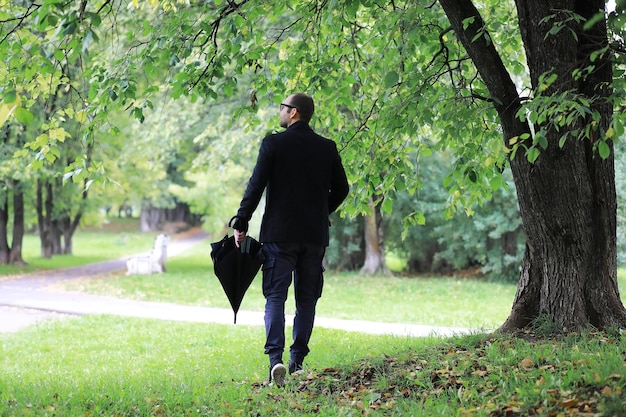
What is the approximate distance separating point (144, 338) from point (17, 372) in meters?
2.57

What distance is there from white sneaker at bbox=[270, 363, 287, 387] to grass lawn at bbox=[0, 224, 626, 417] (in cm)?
8

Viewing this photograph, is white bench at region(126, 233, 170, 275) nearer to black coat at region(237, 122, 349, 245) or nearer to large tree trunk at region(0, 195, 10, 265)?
large tree trunk at region(0, 195, 10, 265)

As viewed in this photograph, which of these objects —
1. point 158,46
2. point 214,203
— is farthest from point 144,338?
point 214,203

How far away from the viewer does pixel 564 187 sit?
574 cm

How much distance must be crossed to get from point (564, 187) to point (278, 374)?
Answer: 2.80 m

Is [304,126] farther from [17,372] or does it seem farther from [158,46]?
[17,372]

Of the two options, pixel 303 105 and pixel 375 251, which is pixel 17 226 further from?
pixel 303 105

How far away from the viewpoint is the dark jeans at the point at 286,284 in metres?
5.27

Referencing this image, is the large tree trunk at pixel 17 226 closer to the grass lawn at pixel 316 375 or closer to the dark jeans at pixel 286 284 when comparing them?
the grass lawn at pixel 316 375

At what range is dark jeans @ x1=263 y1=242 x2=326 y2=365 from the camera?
17.3 feet

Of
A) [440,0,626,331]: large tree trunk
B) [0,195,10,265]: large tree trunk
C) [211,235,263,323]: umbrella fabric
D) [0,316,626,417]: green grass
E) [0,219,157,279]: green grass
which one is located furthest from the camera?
[0,219,157,279]: green grass

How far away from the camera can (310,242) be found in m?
5.28

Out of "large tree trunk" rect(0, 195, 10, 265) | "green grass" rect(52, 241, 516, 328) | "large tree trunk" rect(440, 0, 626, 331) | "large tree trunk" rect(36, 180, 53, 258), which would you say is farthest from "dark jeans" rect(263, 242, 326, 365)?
"large tree trunk" rect(0, 195, 10, 265)

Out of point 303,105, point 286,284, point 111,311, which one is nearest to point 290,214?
point 286,284
